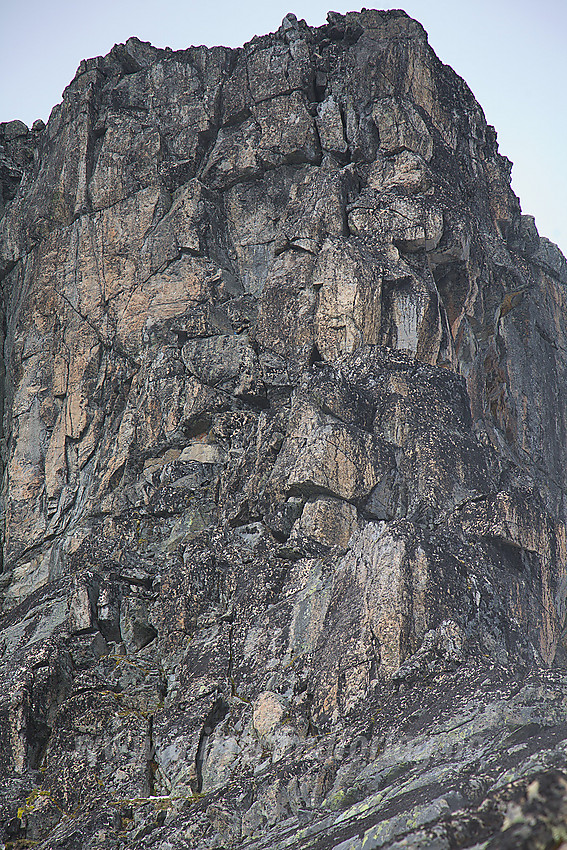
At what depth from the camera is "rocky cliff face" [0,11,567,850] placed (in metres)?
27.1

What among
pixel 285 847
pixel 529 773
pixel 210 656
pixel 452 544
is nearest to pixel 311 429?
pixel 452 544

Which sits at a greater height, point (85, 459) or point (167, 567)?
point (85, 459)

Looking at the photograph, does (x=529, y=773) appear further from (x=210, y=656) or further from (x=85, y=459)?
(x=85, y=459)

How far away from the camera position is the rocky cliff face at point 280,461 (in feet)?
89.0

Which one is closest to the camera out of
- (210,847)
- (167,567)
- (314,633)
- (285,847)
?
(285,847)

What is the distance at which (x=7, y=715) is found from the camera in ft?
110

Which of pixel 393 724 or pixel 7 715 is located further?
pixel 7 715

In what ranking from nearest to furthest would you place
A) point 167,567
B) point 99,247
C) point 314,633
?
point 314,633 → point 167,567 → point 99,247

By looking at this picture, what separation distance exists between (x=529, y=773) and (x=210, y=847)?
445 inches

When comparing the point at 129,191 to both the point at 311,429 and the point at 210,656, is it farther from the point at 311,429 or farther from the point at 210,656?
the point at 210,656

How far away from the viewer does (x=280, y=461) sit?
3891 centimetres

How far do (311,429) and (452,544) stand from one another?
8.19 m

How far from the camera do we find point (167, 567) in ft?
124

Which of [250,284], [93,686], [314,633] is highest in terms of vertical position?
[250,284]
